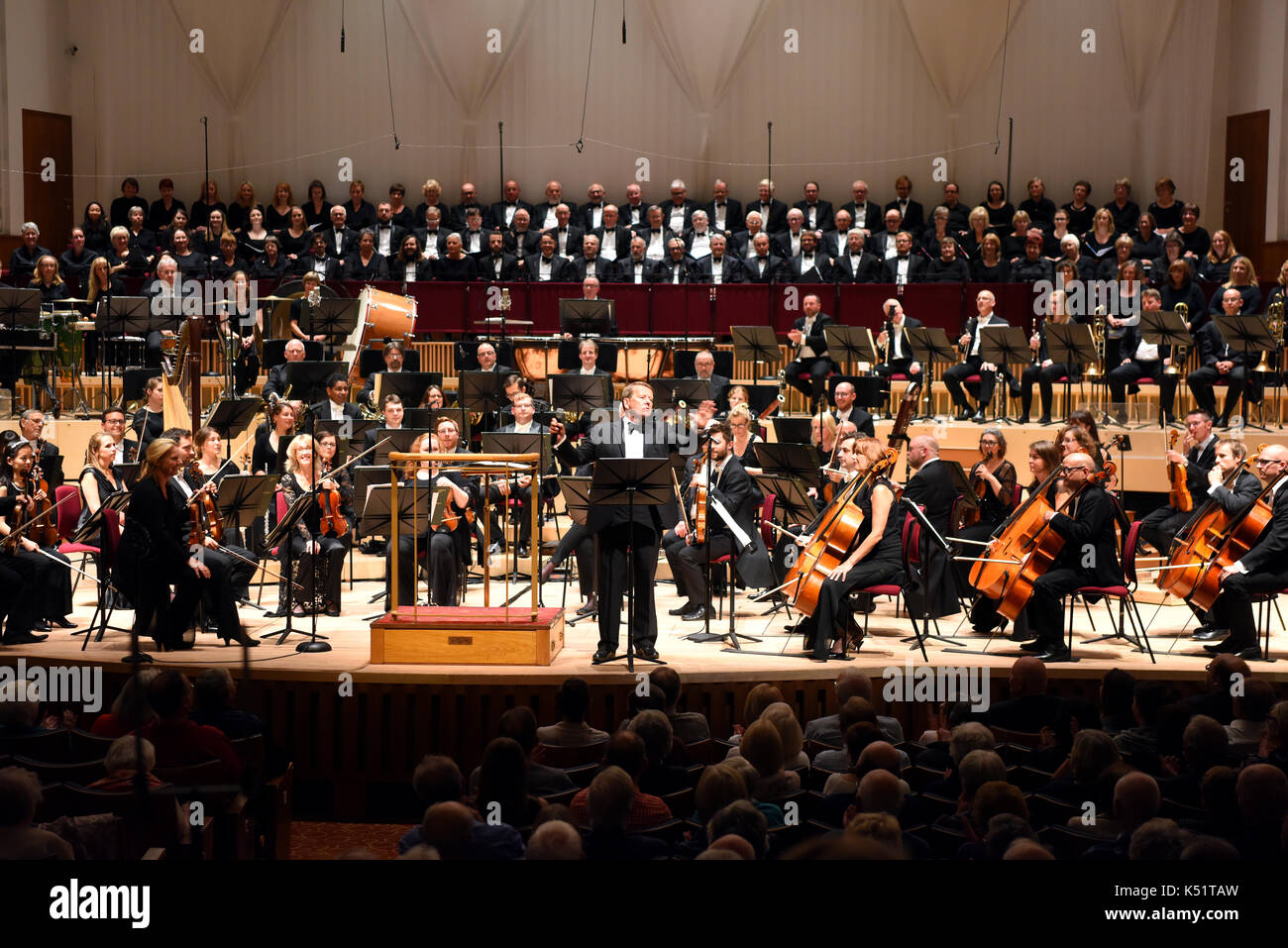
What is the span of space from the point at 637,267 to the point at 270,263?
12.0ft

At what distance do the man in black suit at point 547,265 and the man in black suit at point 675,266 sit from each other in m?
0.92

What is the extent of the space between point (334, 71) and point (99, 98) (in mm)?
2792

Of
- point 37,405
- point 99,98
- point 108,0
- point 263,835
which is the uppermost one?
point 108,0

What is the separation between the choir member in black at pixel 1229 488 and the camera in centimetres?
690

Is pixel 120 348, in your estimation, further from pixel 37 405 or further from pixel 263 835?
pixel 263 835

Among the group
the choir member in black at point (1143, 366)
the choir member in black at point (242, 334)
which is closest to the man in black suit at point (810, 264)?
the choir member in black at point (1143, 366)

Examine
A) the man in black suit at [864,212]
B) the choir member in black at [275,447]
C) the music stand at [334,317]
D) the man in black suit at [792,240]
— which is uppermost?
the man in black suit at [864,212]

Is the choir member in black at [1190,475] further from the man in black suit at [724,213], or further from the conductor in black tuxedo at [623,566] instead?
the man in black suit at [724,213]

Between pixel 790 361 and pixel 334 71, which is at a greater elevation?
pixel 334 71

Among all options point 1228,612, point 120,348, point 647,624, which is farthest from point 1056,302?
point 120,348

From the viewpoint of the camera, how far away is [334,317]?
1078 centimetres
